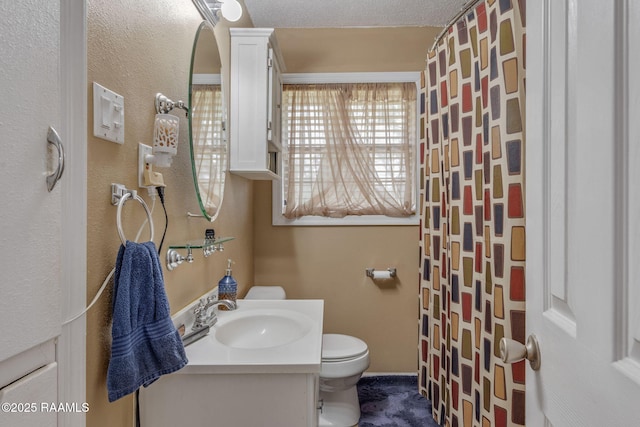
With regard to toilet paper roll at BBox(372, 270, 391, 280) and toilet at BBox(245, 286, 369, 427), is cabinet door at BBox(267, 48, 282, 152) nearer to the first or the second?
toilet paper roll at BBox(372, 270, 391, 280)

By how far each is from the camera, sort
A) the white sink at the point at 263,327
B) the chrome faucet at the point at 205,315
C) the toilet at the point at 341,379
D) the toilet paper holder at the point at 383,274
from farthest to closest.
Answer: the toilet paper holder at the point at 383,274 < the toilet at the point at 341,379 < the white sink at the point at 263,327 < the chrome faucet at the point at 205,315

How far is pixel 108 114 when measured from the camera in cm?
83

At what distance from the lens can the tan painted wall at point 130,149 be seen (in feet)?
2.62

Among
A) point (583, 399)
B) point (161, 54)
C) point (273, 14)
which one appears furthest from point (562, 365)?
point (273, 14)

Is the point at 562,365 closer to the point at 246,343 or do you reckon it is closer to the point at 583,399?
the point at 583,399

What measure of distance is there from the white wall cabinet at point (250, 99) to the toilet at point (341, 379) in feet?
3.59

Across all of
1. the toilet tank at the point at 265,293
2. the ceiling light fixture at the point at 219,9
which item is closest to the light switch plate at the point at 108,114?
the ceiling light fixture at the point at 219,9

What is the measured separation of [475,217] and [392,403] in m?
1.54

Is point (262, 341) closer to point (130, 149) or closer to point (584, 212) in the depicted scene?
point (130, 149)

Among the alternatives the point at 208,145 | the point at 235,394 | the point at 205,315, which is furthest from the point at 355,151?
the point at 235,394

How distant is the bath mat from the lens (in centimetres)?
212

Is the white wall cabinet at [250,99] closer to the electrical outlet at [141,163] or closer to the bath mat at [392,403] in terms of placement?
the electrical outlet at [141,163]

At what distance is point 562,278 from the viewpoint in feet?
2.04

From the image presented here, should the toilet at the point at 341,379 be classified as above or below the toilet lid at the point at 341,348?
below
